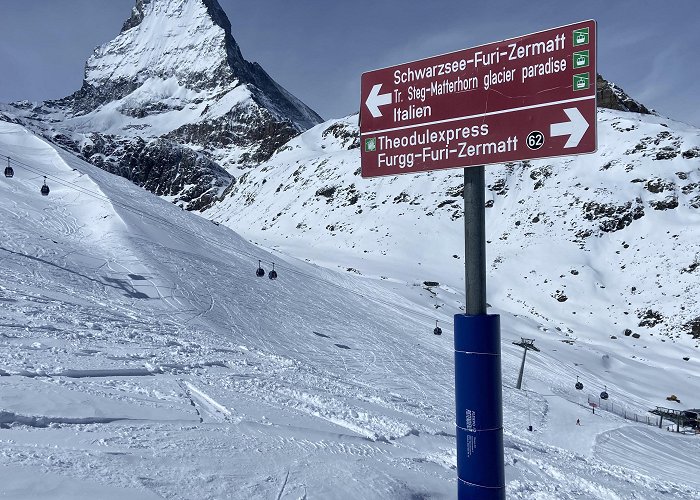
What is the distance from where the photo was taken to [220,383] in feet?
35.3

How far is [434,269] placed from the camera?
6544 centimetres

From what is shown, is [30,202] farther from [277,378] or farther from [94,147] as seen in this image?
[94,147]

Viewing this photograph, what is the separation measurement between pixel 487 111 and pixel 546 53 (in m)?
0.56

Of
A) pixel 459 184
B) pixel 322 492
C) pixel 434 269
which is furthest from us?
pixel 459 184

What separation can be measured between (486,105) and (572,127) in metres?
0.64

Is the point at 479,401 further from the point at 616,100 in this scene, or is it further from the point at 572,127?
the point at 616,100

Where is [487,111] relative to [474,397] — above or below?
above

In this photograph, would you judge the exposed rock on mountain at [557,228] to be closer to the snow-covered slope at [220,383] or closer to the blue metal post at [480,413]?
the snow-covered slope at [220,383]

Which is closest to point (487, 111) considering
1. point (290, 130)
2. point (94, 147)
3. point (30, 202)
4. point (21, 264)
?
point (21, 264)

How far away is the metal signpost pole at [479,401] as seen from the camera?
3754 mm

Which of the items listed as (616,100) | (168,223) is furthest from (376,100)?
(616,100)

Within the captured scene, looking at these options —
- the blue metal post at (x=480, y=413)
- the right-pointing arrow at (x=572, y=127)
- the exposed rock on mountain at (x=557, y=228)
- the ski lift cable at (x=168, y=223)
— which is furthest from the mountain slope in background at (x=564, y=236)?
the right-pointing arrow at (x=572, y=127)

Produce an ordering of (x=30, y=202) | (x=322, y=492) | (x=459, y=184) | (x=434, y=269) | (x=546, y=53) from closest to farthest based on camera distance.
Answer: (x=546, y=53), (x=322, y=492), (x=30, y=202), (x=434, y=269), (x=459, y=184)

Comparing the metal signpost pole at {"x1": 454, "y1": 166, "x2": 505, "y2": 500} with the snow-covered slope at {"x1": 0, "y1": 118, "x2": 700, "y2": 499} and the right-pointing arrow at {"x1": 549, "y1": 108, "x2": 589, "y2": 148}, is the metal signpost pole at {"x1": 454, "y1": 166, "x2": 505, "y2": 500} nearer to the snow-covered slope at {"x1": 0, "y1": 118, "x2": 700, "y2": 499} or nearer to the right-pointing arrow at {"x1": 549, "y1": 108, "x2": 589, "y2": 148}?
the right-pointing arrow at {"x1": 549, "y1": 108, "x2": 589, "y2": 148}
